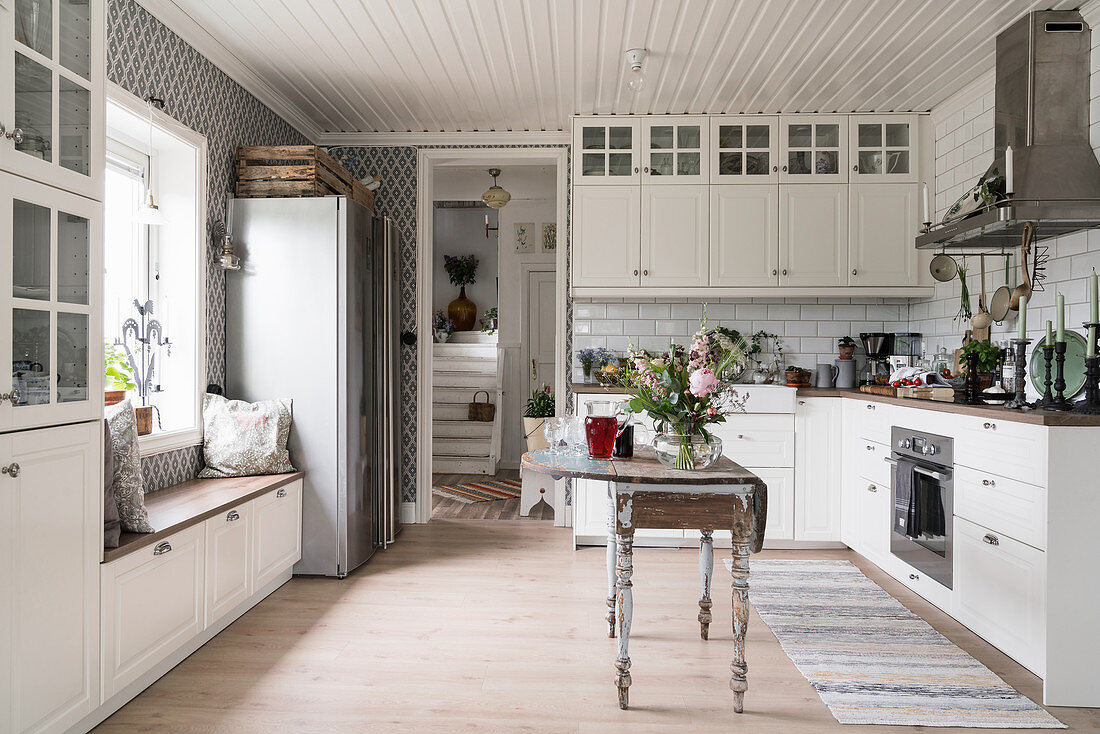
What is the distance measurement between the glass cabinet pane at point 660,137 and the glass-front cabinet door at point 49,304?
331 centimetres

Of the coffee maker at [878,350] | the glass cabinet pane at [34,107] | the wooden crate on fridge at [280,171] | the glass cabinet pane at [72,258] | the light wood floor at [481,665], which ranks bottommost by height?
the light wood floor at [481,665]

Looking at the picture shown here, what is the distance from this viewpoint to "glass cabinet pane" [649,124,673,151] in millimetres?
4488

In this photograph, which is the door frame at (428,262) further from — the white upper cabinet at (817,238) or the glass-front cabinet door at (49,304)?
the glass-front cabinet door at (49,304)

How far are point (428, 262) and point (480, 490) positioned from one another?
2.31 metres

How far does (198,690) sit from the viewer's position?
2475 mm

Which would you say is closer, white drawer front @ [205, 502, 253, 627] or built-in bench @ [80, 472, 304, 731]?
built-in bench @ [80, 472, 304, 731]

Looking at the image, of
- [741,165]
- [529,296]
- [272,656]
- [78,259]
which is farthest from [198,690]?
[529,296]

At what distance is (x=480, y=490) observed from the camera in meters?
6.27

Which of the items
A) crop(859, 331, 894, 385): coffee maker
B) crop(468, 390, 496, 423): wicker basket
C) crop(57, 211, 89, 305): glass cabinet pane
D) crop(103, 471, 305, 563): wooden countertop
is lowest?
crop(103, 471, 305, 563): wooden countertop

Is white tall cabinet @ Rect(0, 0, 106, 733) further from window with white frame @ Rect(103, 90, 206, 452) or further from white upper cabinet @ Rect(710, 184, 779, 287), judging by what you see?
white upper cabinet @ Rect(710, 184, 779, 287)

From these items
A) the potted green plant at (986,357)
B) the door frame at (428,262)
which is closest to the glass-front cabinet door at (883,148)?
the potted green plant at (986,357)

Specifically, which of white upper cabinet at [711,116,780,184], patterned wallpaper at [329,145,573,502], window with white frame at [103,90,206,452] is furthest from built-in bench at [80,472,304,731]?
white upper cabinet at [711,116,780,184]

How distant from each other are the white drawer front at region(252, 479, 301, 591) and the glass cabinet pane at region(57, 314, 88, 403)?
127 centimetres

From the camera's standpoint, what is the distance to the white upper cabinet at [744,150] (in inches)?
175
